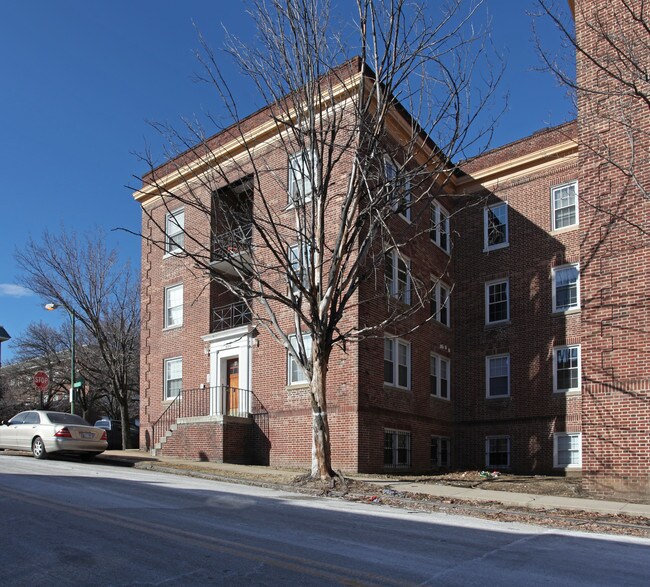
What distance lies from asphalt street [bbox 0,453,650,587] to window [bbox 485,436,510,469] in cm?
1456

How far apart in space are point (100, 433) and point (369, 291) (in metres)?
8.66

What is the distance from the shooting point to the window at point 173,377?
81.2 feet

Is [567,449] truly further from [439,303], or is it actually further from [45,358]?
[45,358]

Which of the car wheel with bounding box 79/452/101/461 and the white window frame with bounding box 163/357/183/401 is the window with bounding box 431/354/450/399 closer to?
the white window frame with bounding box 163/357/183/401

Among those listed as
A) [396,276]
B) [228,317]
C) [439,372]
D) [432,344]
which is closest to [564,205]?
[432,344]

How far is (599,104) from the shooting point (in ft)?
47.4

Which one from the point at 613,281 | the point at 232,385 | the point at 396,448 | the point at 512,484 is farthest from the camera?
the point at 232,385

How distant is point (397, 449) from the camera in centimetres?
2083

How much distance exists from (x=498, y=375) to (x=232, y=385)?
9.78 metres

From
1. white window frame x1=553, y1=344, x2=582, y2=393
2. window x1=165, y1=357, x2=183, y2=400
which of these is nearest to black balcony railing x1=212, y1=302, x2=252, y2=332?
window x1=165, y1=357, x2=183, y2=400

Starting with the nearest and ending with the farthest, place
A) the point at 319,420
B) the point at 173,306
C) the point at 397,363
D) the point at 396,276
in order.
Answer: the point at 319,420 → the point at 397,363 → the point at 396,276 → the point at 173,306

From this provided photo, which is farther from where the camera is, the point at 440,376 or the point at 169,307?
the point at 169,307

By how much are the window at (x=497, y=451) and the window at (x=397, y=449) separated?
461cm

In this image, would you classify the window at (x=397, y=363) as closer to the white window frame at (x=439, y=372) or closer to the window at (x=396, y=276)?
the window at (x=396, y=276)
